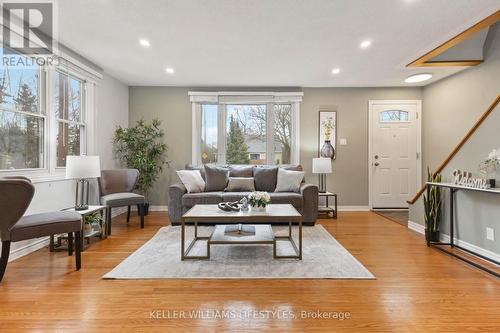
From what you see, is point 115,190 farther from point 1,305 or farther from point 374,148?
point 374,148

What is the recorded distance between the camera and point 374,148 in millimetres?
5496

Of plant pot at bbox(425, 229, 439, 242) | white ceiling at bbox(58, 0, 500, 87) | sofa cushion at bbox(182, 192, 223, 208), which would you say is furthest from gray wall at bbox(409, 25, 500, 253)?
sofa cushion at bbox(182, 192, 223, 208)

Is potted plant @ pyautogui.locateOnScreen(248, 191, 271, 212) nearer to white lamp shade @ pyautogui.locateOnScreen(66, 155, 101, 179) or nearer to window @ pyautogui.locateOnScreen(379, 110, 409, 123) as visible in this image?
white lamp shade @ pyautogui.locateOnScreen(66, 155, 101, 179)

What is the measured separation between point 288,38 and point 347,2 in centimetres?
86

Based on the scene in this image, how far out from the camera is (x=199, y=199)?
4227mm

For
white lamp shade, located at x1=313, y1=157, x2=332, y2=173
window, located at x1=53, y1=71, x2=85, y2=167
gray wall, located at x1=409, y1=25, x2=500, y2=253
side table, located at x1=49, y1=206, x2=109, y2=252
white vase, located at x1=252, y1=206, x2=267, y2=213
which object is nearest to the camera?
gray wall, located at x1=409, y1=25, x2=500, y2=253

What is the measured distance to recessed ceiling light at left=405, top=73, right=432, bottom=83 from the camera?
469cm

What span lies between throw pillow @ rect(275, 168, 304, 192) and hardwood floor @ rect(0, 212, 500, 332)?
1817 mm

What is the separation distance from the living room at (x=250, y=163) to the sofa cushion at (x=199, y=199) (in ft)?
0.12

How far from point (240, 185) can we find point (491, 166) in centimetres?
323

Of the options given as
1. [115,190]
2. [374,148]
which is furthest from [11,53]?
[374,148]

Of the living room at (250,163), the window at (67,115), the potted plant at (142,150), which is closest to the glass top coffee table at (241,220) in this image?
the living room at (250,163)

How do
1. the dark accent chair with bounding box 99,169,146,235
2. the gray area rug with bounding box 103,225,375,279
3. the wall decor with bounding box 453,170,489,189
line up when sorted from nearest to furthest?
the gray area rug with bounding box 103,225,375,279
the wall decor with bounding box 453,170,489,189
the dark accent chair with bounding box 99,169,146,235
